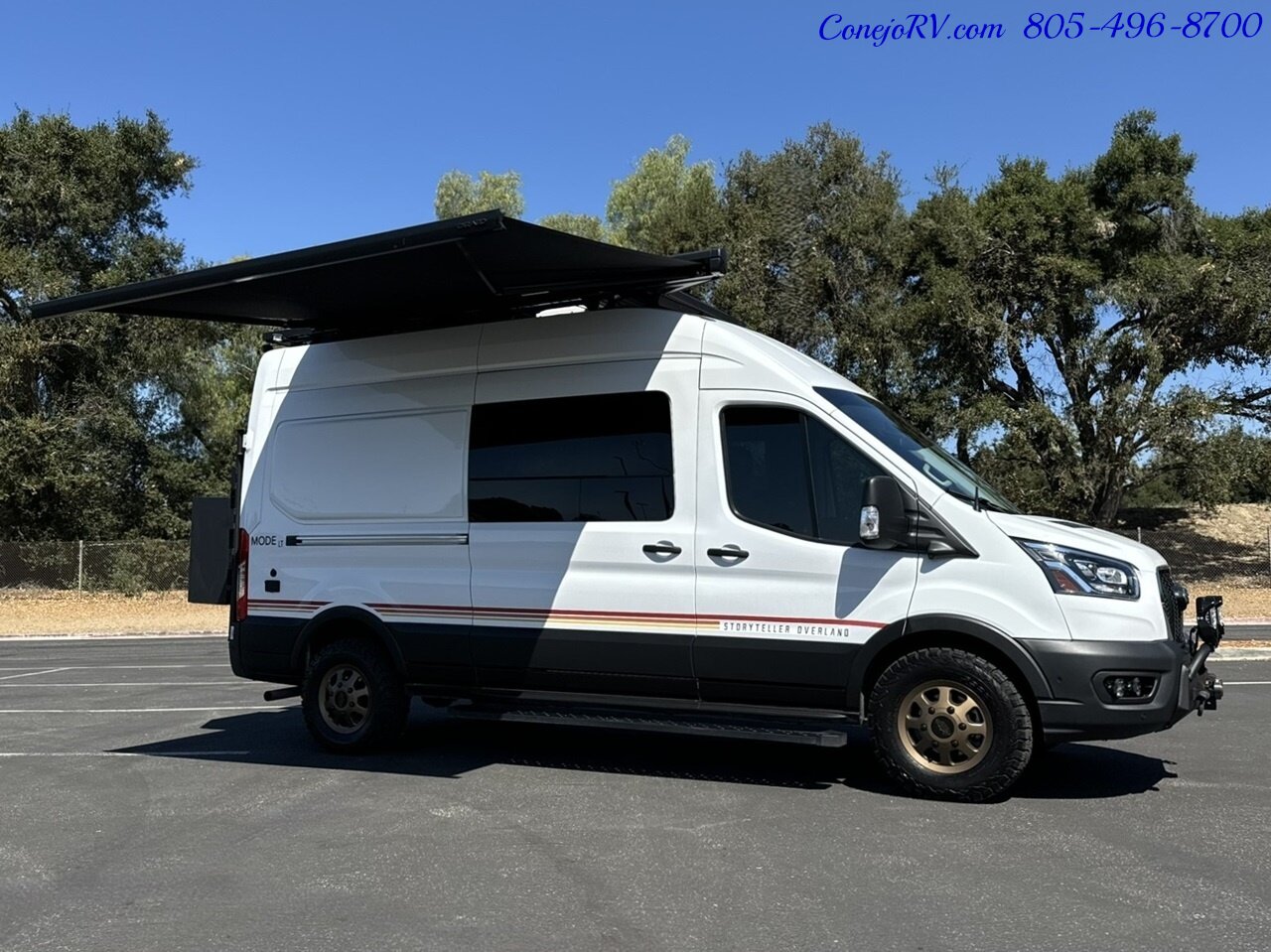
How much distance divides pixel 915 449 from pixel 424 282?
3128mm

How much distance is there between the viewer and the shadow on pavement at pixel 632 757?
682cm

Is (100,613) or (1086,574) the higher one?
(1086,574)

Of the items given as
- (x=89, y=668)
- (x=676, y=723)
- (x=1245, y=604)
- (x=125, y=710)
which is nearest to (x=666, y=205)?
(x=1245, y=604)

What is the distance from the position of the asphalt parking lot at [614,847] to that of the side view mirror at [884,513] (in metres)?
1.41

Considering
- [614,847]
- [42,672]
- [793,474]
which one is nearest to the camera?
[614,847]

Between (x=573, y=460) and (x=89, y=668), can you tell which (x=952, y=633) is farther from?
(x=89, y=668)

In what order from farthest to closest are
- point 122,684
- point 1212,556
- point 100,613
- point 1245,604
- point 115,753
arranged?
1. point 1212,556
2. point 100,613
3. point 1245,604
4. point 122,684
5. point 115,753

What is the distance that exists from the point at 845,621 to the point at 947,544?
2.26ft

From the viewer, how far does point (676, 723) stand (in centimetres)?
670

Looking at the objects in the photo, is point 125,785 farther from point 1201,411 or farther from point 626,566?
point 1201,411

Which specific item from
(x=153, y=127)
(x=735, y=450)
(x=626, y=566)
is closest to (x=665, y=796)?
(x=626, y=566)

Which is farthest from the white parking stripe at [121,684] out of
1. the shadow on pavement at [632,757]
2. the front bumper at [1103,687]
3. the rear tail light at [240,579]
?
the front bumper at [1103,687]

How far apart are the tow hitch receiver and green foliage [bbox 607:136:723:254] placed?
884 inches

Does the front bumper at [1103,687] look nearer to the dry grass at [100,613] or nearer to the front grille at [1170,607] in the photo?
the front grille at [1170,607]
